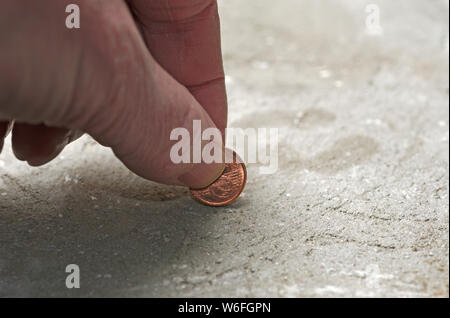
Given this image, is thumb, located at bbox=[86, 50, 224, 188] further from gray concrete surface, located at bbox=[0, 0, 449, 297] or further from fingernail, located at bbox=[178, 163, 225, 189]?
gray concrete surface, located at bbox=[0, 0, 449, 297]

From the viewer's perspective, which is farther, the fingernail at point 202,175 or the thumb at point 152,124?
the fingernail at point 202,175

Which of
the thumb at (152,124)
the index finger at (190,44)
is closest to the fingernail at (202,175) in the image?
the thumb at (152,124)

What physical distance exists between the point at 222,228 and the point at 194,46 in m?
0.40

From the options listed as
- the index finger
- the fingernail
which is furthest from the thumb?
the index finger

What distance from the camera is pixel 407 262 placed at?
112 centimetres

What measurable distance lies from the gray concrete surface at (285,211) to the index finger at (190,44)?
0.25 meters

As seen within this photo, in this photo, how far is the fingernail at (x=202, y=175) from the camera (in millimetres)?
1210

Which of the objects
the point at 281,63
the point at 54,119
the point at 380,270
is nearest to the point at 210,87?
the point at 54,119

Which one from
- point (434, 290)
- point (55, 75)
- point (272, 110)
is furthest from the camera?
point (272, 110)

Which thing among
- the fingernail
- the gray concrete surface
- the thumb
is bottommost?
the gray concrete surface

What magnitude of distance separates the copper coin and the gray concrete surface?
0.02 m

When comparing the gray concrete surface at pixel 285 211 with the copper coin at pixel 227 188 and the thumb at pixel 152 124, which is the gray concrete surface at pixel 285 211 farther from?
the thumb at pixel 152 124

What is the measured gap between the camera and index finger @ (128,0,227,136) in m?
1.26
